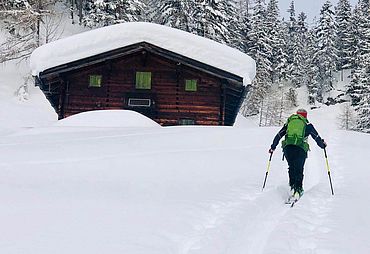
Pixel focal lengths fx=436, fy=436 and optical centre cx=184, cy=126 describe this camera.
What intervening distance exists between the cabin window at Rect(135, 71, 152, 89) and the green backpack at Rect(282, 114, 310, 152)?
1230 centimetres

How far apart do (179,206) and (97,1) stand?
131 feet

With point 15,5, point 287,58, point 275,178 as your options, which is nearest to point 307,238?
point 275,178

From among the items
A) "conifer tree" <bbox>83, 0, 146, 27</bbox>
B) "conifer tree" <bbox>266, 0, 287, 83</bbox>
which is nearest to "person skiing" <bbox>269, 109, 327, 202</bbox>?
"conifer tree" <bbox>83, 0, 146, 27</bbox>

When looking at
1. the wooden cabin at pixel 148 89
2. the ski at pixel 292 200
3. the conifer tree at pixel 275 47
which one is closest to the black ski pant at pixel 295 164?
the ski at pixel 292 200

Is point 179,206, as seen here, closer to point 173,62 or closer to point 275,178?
point 275,178

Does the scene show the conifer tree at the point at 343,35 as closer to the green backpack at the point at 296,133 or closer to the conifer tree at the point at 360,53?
the conifer tree at the point at 360,53

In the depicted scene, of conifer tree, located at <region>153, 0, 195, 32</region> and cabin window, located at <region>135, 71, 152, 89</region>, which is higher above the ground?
conifer tree, located at <region>153, 0, 195, 32</region>

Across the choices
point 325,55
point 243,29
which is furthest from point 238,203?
point 325,55

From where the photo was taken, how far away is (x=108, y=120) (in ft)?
57.0

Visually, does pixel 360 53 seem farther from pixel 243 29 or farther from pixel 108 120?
pixel 108 120

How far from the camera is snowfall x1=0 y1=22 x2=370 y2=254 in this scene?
5376 mm

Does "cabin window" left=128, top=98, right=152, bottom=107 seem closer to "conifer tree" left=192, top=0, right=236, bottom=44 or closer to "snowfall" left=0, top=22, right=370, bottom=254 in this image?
"snowfall" left=0, top=22, right=370, bottom=254

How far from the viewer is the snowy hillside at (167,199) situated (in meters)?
5.38

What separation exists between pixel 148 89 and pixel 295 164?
12.7 m
